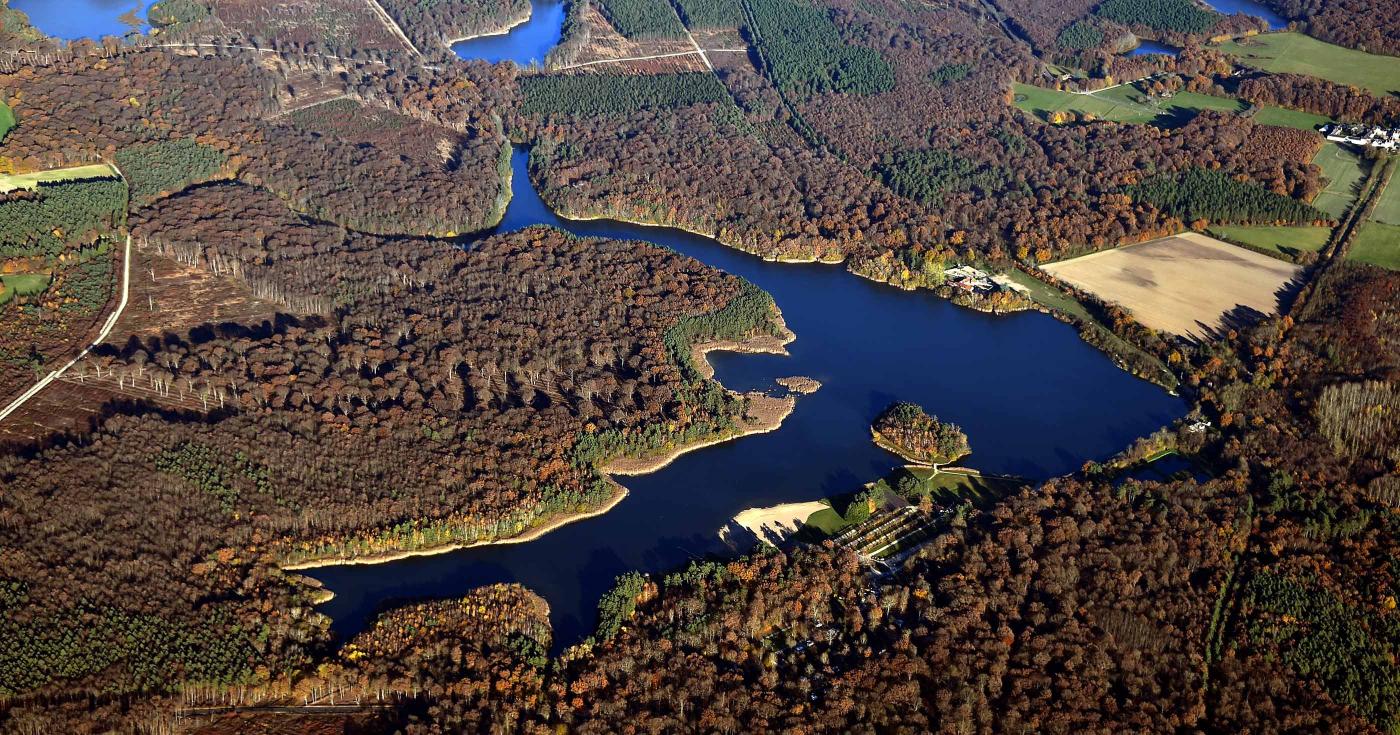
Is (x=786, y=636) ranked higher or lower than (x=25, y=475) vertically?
lower

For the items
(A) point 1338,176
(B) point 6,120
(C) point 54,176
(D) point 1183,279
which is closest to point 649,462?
(D) point 1183,279

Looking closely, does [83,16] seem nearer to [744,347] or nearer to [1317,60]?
[744,347]

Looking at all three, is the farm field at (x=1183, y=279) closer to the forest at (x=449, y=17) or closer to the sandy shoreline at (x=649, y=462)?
the sandy shoreline at (x=649, y=462)

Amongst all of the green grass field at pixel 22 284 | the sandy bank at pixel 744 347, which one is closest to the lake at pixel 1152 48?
the sandy bank at pixel 744 347

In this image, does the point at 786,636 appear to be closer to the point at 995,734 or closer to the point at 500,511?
the point at 995,734

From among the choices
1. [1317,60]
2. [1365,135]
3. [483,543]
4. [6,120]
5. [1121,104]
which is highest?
[6,120]

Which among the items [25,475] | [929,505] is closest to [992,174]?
[929,505]
